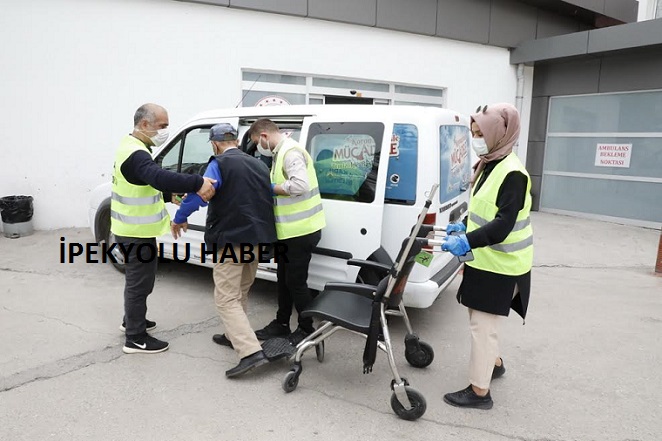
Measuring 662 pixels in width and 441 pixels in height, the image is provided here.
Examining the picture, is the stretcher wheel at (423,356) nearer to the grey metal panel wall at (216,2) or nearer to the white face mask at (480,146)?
the white face mask at (480,146)

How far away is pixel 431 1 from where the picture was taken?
952 cm

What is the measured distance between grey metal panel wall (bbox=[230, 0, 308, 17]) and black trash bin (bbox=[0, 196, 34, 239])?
14.9 ft

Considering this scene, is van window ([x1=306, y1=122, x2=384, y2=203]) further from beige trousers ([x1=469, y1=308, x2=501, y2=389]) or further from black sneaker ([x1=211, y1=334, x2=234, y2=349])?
black sneaker ([x1=211, y1=334, x2=234, y2=349])

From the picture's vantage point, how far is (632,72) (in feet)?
30.7

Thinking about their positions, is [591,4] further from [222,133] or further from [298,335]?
[298,335]

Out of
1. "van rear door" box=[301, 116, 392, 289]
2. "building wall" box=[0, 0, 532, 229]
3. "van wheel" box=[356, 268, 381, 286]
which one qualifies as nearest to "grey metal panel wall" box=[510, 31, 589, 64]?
"building wall" box=[0, 0, 532, 229]

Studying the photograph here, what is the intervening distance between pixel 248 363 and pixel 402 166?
6.12 feet

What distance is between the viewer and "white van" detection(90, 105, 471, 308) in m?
3.71

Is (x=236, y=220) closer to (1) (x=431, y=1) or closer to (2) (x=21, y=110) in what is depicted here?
(2) (x=21, y=110)

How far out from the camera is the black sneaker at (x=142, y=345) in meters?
3.66

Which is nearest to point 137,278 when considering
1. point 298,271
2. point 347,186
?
point 298,271

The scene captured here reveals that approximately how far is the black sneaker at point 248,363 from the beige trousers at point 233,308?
0.03m

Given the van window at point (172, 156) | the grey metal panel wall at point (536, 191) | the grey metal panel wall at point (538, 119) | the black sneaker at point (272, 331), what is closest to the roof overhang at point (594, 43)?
the grey metal panel wall at point (538, 119)

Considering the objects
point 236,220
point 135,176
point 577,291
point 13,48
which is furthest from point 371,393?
point 13,48
